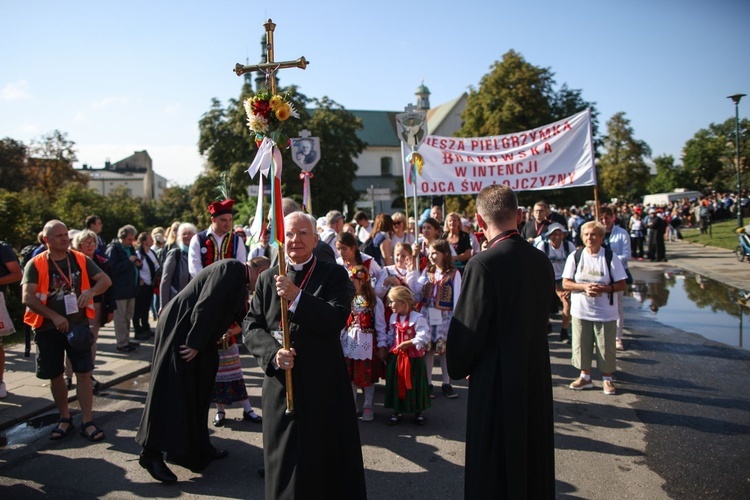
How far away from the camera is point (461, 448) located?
4836mm

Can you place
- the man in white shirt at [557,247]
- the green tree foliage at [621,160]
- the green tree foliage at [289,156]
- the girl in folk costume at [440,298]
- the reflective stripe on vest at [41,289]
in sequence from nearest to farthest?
1. the reflective stripe on vest at [41,289]
2. the girl in folk costume at [440,298]
3. the man in white shirt at [557,247]
4. the green tree foliage at [289,156]
5. the green tree foliage at [621,160]

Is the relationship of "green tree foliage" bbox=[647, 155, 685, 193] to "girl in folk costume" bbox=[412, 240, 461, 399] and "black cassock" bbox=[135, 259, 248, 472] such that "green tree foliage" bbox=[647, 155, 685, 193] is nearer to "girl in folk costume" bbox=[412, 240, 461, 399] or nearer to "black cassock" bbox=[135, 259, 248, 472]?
"girl in folk costume" bbox=[412, 240, 461, 399]

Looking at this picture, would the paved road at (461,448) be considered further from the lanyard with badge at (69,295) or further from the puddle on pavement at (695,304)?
the puddle on pavement at (695,304)

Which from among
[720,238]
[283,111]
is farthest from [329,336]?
[720,238]

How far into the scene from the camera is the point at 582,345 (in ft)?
20.7

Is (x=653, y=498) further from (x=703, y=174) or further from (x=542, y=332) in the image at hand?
(x=703, y=174)

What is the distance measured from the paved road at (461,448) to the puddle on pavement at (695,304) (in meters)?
2.27

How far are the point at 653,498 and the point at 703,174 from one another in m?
66.1

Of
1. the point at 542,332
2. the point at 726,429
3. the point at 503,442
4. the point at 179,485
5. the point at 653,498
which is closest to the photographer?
the point at 503,442

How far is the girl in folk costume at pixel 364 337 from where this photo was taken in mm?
5484

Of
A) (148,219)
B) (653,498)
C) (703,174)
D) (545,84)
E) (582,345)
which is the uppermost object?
(545,84)

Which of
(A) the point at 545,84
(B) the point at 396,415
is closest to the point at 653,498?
(B) the point at 396,415

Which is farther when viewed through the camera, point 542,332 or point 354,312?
point 354,312

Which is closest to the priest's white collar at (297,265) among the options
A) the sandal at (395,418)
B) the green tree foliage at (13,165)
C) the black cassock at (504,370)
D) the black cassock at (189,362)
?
the black cassock at (189,362)
